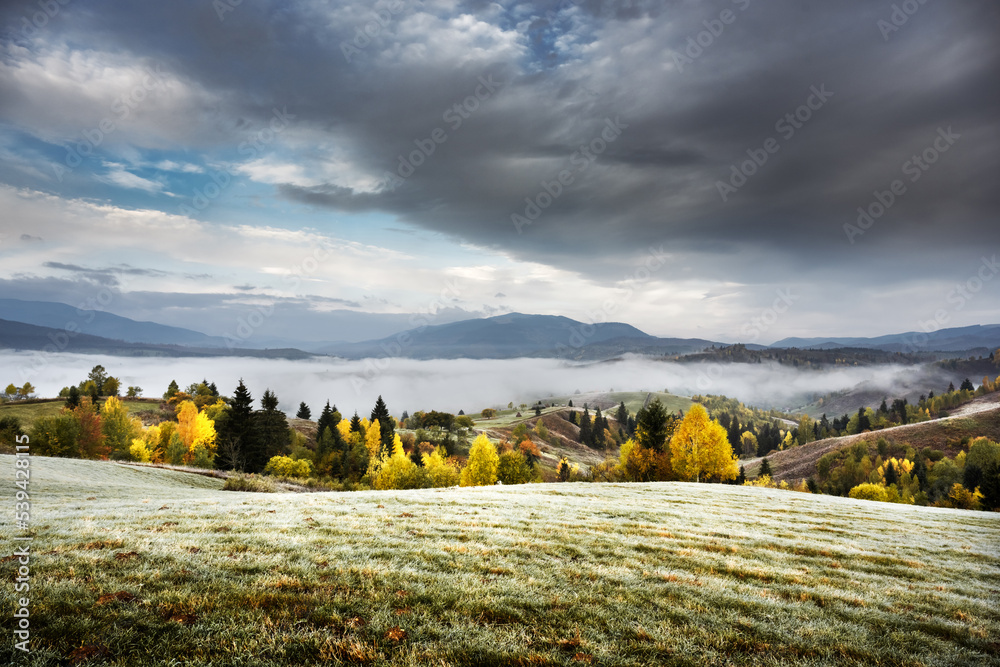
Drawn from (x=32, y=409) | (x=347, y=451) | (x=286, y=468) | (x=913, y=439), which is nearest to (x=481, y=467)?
(x=286, y=468)

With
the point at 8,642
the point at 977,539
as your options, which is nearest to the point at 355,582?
the point at 8,642

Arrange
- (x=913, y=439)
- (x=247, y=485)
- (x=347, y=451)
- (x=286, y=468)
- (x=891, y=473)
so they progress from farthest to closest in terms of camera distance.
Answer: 1. (x=913, y=439)
2. (x=891, y=473)
3. (x=347, y=451)
4. (x=286, y=468)
5. (x=247, y=485)

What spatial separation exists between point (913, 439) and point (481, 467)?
200049 mm

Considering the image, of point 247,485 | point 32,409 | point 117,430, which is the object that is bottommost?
point 117,430

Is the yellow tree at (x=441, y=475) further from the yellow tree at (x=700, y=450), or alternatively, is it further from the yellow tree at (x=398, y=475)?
the yellow tree at (x=700, y=450)

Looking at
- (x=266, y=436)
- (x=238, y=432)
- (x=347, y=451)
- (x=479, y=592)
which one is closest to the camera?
(x=479, y=592)

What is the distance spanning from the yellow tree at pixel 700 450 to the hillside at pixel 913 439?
130750 millimetres

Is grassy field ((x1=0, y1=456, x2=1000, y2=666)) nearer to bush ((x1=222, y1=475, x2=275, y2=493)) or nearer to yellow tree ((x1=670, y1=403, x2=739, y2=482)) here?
bush ((x1=222, y1=475, x2=275, y2=493))

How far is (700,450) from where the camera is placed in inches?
2361

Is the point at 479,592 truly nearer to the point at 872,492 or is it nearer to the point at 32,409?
the point at 872,492

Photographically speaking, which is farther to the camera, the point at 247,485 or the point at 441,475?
the point at 441,475

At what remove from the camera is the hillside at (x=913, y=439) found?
539 feet

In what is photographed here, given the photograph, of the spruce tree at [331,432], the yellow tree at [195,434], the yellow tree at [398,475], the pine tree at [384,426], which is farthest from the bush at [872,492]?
the yellow tree at [195,434]

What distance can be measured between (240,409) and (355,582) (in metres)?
73.8
